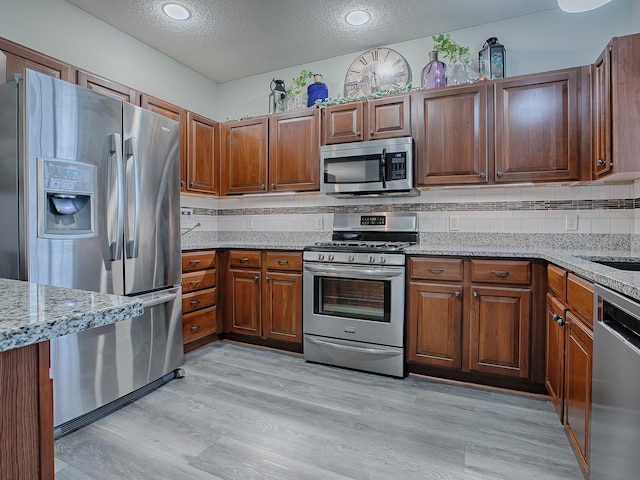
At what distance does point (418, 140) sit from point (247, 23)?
63.8 inches

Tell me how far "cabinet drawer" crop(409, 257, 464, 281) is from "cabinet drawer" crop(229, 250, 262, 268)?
1.32 metres

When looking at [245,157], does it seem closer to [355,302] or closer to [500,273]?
[355,302]

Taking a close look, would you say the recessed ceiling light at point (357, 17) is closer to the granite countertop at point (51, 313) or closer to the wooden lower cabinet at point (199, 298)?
the wooden lower cabinet at point (199, 298)

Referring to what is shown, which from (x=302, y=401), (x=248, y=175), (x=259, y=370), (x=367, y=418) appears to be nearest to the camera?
(x=367, y=418)

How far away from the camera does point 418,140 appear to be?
2.82 meters

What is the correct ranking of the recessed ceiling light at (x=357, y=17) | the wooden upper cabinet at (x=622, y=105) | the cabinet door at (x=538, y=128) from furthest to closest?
the recessed ceiling light at (x=357, y=17), the cabinet door at (x=538, y=128), the wooden upper cabinet at (x=622, y=105)

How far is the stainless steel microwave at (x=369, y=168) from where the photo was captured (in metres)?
2.79

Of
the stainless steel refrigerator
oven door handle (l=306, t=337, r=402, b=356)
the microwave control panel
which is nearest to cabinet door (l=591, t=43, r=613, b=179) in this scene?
the microwave control panel

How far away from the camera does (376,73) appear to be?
3.26 m

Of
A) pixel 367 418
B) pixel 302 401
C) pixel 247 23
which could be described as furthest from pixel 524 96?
pixel 302 401

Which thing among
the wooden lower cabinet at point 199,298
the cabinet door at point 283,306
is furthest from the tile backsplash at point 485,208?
the wooden lower cabinet at point 199,298

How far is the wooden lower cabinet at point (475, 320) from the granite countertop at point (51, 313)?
2133 millimetres

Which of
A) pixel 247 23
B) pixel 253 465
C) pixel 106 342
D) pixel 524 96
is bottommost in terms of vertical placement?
pixel 253 465

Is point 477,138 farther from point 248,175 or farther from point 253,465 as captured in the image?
point 253,465
